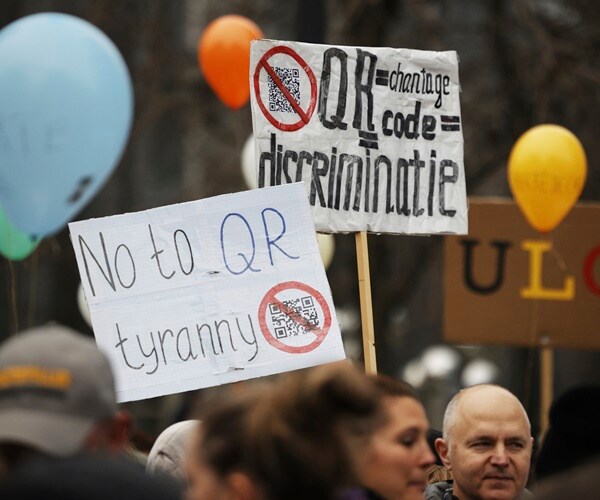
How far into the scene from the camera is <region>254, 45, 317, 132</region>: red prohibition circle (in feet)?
19.3

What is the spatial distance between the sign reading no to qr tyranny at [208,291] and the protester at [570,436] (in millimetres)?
1742

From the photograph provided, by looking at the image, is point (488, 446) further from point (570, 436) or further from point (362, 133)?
point (362, 133)

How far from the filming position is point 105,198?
20.9 m

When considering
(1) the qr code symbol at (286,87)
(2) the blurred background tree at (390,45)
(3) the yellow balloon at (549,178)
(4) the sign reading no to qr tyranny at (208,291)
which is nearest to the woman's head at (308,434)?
(4) the sign reading no to qr tyranny at (208,291)

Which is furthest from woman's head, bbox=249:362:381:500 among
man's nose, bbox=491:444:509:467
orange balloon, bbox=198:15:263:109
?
orange balloon, bbox=198:15:263:109

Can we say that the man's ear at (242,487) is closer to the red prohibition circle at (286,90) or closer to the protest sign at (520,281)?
the red prohibition circle at (286,90)

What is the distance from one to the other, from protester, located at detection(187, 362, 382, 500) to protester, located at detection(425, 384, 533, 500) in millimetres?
1952

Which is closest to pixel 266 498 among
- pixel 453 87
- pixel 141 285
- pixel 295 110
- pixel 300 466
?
pixel 300 466

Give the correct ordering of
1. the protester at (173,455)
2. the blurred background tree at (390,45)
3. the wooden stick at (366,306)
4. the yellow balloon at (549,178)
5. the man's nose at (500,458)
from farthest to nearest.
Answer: the blurred background tree at (390,45)
the yellow balloon at (549,178)
the wooden stick at (366,306)
the man's nose at (500,458)
the protester at (173,455)

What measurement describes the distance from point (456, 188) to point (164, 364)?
4.65 feet

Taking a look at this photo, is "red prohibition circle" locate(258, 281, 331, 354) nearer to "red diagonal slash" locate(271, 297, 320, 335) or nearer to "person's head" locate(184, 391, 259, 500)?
"red diagonal slash" locate(271, 297, 320, 335)

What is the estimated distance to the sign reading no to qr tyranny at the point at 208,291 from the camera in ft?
18.0

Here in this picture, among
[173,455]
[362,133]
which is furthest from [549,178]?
[173,455]

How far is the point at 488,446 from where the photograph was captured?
5078 mm
